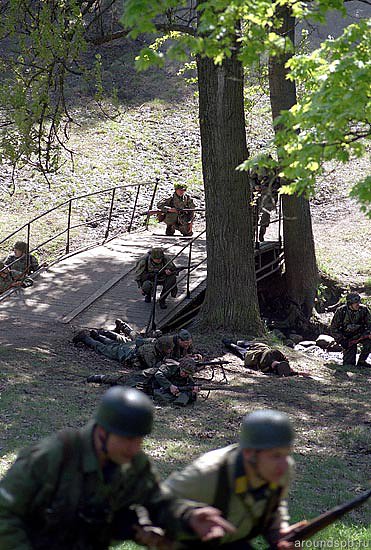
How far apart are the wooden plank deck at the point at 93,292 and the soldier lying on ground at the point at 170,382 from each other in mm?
3597

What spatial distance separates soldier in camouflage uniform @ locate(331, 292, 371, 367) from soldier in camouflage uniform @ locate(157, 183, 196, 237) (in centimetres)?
602

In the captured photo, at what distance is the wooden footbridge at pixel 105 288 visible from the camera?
15.6 meters

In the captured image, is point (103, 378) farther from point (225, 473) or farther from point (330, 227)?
point (330, 227)

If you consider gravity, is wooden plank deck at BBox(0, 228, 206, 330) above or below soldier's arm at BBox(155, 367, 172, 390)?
above

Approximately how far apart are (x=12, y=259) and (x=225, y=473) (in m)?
14.2

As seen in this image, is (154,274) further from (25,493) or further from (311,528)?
(25,493)

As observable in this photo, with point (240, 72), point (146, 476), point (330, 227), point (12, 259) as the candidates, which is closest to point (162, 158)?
point (330, 227)

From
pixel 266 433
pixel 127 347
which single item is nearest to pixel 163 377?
pixel 127 347

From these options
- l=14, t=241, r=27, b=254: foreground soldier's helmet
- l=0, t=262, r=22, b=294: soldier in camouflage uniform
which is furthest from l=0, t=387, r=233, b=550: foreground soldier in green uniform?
l=14, t=241, r=27, b=254: foreground soldier's helmet

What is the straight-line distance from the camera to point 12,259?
17344 mm

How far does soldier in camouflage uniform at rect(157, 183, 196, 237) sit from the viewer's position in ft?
65.3

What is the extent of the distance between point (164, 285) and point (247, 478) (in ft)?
40.8

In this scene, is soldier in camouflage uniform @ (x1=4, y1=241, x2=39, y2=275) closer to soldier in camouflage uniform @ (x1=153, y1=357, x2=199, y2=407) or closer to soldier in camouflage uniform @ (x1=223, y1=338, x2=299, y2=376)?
soldier in camouflage uniform @ (x1=223, y1=338, x2=299, y2=376)

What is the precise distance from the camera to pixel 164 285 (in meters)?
16.1
